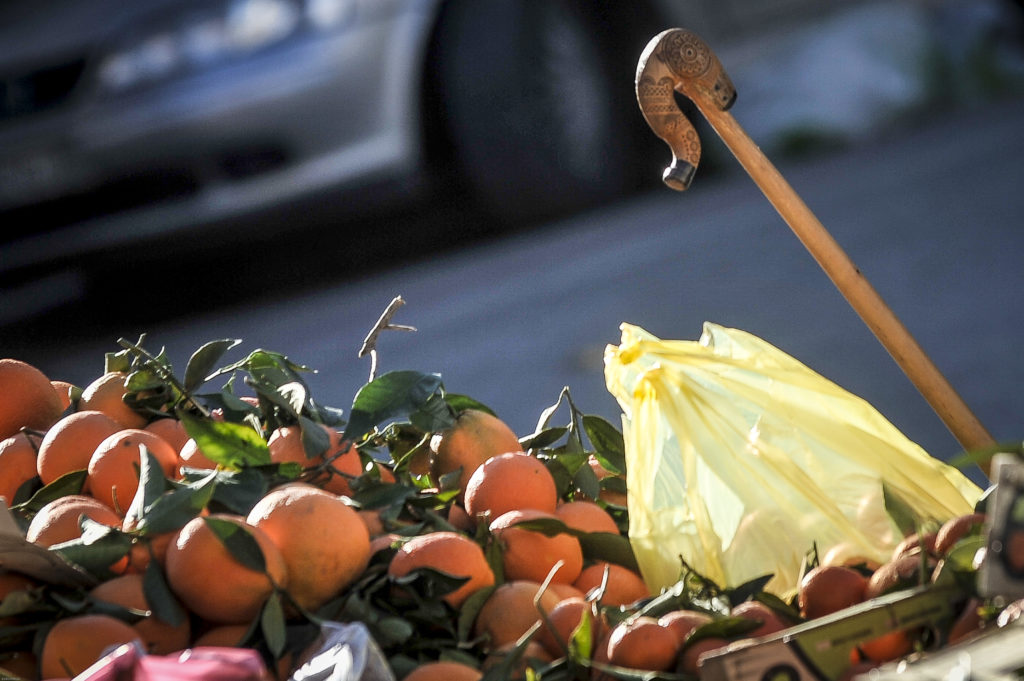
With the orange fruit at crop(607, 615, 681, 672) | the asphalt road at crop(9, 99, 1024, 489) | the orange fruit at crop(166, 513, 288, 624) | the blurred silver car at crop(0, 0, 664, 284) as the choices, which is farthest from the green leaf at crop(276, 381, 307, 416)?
the blurred silver car at crop(0, 0, 664, 284)

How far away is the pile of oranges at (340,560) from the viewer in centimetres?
96

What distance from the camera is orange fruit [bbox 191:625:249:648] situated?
3.23ft

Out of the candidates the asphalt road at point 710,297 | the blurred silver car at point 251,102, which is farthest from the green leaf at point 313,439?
the blurred silver car at point 251,102

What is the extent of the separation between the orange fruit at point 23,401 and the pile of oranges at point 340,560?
7 cm

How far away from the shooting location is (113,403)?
1318mm

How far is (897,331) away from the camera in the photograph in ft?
4.01

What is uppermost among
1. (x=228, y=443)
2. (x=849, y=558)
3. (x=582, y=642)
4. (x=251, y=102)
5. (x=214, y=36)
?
(x=228, y=443)

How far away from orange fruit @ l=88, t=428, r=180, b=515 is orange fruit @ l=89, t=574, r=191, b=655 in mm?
151

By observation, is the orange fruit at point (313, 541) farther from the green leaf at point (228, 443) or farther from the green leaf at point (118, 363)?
the green leaf at point (118, 363)

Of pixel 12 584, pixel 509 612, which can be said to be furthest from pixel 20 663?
pixel 509 612

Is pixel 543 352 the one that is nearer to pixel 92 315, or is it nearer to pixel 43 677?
pixel 92 315

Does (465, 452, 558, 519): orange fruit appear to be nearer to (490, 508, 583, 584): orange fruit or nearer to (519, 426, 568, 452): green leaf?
(490, 508, 583, 584): orange fruit

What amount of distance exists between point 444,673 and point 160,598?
0.77ft

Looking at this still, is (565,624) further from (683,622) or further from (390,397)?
(390,397)
